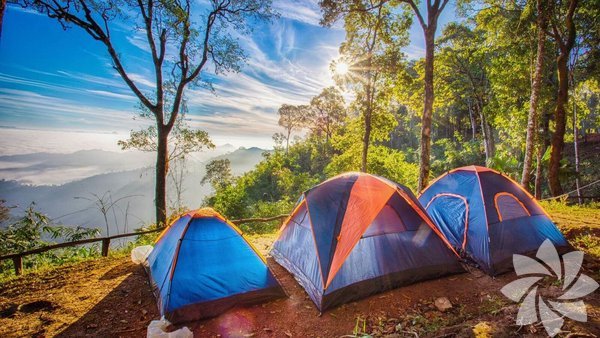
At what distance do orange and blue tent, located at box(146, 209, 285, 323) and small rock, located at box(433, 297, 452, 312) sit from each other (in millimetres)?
2893

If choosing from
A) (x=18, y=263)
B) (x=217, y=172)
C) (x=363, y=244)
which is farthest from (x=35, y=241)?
(x=217, y=172)

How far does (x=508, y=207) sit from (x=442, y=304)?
9.64ft

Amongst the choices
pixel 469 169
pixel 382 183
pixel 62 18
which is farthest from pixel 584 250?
pixel 62 18

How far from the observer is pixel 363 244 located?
18.0 feet

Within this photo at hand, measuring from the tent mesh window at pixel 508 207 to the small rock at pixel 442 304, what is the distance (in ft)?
7.85

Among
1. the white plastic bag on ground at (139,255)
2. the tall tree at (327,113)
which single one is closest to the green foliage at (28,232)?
the white plastic bag on ground at (139,255)

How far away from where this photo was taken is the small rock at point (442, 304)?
477cm

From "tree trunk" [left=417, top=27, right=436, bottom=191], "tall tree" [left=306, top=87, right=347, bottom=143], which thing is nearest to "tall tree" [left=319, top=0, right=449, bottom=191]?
"tree trunk" [left=417, top=27, right=436, bottom=191]

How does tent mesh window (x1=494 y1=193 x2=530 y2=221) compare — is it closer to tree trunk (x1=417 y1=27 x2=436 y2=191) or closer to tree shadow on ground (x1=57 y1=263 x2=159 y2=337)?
tree trunk (x1=417 y1=27 x2=436 y2=191)

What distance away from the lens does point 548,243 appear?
605cm

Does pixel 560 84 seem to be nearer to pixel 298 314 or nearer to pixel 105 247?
pixel 298 314

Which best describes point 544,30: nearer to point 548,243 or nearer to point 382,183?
point 548,243

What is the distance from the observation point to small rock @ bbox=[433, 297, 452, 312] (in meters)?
4.77

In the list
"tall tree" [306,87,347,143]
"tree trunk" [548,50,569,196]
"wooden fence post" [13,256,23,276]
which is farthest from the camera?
"tall tree" [306,87,347,143]
